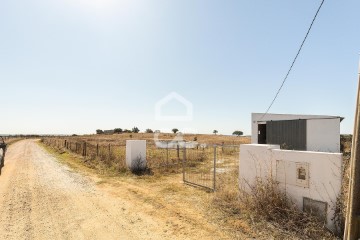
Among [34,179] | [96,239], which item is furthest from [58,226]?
[34,179]

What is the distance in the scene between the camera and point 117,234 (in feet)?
18.5

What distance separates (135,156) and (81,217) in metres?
7.34

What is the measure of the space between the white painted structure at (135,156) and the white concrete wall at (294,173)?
764 cm

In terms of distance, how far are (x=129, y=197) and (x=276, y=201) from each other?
193 inches

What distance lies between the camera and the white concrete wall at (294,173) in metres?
5.42

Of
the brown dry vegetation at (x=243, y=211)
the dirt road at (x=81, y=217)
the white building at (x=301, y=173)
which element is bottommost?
the dirt road at (x=81, y=217)

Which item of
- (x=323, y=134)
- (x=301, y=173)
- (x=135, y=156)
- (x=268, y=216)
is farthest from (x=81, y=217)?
(x=323, y=134)

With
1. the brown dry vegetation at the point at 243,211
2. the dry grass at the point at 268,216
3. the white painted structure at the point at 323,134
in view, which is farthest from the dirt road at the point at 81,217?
the white painted structure at the point at 323,134

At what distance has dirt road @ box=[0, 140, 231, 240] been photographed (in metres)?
5.64

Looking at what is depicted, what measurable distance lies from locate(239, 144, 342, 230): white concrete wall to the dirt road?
2.12 metres

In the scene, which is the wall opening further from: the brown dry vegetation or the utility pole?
the utility pole

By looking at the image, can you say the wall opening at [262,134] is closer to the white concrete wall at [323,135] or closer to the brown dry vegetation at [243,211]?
the white concrete wall at [323,135]

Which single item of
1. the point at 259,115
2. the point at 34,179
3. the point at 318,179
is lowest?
the point at 34,179

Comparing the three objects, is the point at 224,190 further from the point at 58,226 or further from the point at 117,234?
the point at 58,226
